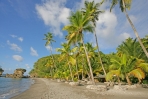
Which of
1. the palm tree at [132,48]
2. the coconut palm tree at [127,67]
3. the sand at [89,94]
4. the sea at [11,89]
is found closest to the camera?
the sand at [89,94]

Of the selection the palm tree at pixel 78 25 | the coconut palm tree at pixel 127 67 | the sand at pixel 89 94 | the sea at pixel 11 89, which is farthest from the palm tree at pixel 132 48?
the sea at pixel 11 89

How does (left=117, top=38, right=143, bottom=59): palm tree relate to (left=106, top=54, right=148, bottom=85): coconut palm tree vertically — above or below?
above

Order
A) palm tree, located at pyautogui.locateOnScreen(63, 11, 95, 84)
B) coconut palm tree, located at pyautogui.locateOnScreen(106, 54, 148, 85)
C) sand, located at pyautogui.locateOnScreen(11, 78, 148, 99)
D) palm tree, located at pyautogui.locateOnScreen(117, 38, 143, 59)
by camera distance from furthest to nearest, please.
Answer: palm tree, located at pyautogui.locateOnScreen(117, 38, 143, 59)
palm tree, located at pyautogui.locateOnScreen(63, 11, 95, 84)
coconut palm tree, located at pyautogui.locateOnScreen(106, 54, 148, 85)
sand, located at pyautogui.locateOnScreen(11, 78, 148, 99)

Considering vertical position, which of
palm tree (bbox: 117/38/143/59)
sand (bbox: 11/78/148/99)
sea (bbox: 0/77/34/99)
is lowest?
sand (bbox: 11/78/148/99)

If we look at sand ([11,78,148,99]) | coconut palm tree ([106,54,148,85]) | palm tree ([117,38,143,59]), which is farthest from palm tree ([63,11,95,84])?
palm tree ([117,38,143,59])

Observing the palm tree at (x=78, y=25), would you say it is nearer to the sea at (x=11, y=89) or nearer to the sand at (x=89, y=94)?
the sand at (x=89, y=94)

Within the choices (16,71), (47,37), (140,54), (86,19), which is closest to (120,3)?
(86,19)

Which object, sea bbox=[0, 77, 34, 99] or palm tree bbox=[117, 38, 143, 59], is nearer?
sea bbox=[0, 77, 34, 99]

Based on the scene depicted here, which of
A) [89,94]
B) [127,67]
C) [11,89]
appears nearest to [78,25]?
[127,67]

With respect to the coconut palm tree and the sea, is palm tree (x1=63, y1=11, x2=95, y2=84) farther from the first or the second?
the sea

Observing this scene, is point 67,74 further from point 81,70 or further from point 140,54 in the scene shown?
point 140,54

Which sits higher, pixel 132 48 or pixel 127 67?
pixel 132 48

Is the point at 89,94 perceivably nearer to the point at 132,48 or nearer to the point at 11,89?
the point at 132,48

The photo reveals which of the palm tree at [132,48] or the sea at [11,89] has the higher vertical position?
the palm tree at [132,48]
